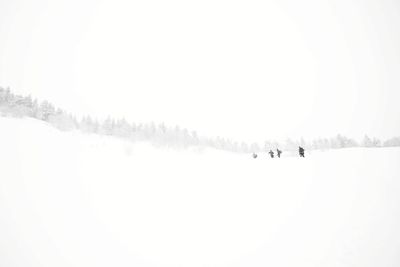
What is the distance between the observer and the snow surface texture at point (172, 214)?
1055 centimetres

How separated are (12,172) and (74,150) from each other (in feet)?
16.0

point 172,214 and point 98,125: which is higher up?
point 98,125

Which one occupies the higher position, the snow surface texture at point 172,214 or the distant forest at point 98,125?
the distant forest at point 98,125

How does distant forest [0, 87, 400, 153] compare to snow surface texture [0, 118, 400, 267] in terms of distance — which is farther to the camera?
distant forest [0, 87, 400, 153]

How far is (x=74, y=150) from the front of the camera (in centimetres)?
1789

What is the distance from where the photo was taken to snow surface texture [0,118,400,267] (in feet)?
34.6

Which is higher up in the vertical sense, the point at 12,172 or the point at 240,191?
the point at 12,172

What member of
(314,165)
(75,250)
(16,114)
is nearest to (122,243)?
(75,250)

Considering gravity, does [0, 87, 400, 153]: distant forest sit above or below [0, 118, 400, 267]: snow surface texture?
above

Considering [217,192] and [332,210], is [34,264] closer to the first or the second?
[217,192]

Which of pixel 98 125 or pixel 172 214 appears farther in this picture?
pixel 98 125

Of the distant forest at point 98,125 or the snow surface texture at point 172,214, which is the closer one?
the snow surface texture at point 172,214

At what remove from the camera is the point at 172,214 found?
1264 cm

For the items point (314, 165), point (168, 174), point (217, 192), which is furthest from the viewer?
point (314, 165)
